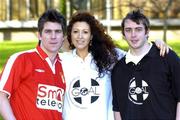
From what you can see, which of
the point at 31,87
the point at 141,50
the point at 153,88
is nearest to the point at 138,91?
the point at 153,88

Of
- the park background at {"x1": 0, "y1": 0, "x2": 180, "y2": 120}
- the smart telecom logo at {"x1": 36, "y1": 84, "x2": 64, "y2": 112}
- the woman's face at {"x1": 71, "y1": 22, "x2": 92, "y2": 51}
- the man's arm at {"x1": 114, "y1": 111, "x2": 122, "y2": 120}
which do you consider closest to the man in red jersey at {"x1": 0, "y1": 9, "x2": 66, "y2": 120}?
the smart telecom logo at {"x1": 36, "y1": 84, "x2": 64, "y2": 112}

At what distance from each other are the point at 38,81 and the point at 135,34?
922mm

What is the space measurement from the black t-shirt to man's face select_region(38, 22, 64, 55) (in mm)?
Result: 693

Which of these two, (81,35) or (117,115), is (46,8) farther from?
(117,115)

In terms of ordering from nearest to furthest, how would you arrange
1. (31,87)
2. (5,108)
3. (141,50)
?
(5,108)
(31,87)
(141,50)

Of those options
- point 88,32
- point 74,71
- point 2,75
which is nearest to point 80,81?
point 74,71

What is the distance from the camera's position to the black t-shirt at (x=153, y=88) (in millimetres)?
4801

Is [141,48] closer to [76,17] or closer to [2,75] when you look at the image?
[76,17]

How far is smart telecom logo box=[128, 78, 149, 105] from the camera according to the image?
4.80 m

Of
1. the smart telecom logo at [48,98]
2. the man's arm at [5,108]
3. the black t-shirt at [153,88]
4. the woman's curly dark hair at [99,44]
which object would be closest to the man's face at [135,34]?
the black t-shirt at [153,88]

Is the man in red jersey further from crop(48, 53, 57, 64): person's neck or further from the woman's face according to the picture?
the woman's face

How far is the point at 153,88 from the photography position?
189 inches

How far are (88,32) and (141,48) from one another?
0.54 metres

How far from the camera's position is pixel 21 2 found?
30797 millimetres
